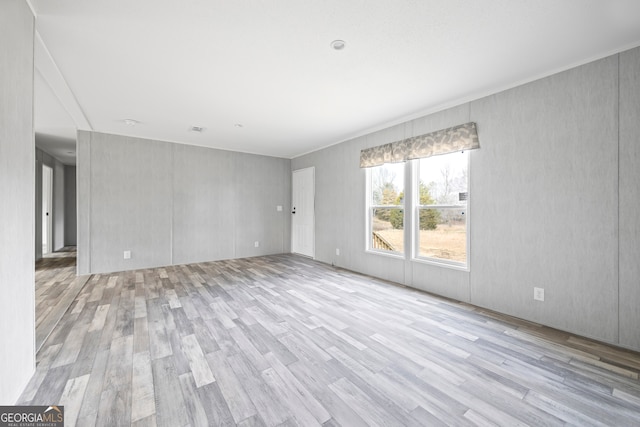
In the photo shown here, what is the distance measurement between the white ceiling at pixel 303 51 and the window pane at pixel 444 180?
0.71 m

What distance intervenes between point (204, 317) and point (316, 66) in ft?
9.10

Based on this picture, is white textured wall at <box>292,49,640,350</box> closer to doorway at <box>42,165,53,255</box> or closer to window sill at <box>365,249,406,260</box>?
window sill at <box>365,249,406,260</box>

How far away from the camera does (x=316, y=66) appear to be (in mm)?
2404

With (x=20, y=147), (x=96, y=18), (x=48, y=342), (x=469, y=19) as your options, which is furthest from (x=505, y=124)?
(x=48, y=342)

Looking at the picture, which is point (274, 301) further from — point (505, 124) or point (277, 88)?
point (505, 124)

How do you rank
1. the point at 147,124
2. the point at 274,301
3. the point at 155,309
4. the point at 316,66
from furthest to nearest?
the point at 147,124 < the point at 274,301 < the point at 155,309 < the point at 316,66

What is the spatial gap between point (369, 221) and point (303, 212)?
2.08 m

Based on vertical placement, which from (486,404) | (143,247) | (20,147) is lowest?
(486,404)

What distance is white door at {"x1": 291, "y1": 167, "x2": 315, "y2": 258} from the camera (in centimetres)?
582

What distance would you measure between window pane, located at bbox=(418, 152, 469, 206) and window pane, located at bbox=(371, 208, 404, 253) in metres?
0.50

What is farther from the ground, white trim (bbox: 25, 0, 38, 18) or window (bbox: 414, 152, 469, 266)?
white trim (bbox: 25, 0, 38, 18)

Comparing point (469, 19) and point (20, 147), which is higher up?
point (469, 19)

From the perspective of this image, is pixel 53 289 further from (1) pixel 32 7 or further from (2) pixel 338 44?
(2) pixel 338 44

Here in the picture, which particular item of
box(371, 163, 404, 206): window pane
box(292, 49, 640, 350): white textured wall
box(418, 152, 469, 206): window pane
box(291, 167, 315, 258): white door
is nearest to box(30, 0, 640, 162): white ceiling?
box(292, 49, 640, 350): white textured wall
